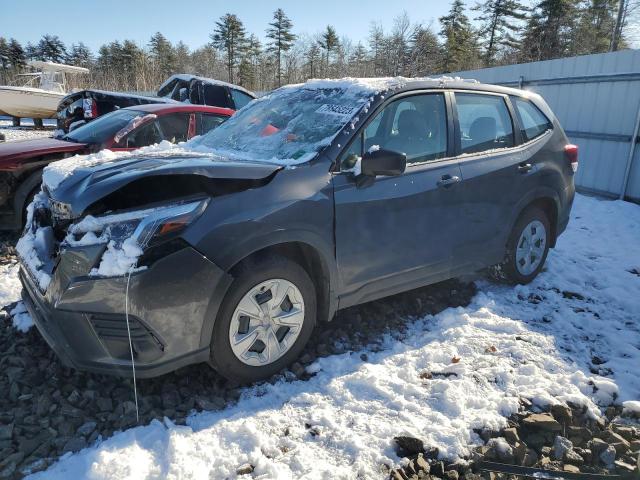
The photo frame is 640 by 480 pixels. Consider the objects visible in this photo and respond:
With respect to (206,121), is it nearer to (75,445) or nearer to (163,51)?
(75,445)

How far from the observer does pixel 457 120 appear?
3803mm

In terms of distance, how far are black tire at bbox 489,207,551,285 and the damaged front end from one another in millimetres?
2954

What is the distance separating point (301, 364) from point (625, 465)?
6.14ft

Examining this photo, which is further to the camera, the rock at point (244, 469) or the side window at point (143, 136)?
the side window at point (143, 136)

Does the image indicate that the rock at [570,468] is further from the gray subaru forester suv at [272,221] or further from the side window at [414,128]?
the side window at [414,128]

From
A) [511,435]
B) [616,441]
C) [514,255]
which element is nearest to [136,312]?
[511,435]

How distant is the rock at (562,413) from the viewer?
8.93 feet

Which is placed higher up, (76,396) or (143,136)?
(143,136)

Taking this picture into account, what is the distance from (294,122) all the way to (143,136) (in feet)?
11.0

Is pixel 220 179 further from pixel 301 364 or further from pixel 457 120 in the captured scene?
pixel 457 120

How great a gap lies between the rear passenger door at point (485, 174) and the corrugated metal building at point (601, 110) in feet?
16.7

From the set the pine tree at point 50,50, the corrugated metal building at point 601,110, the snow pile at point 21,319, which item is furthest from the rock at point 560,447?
the pine tree at point 50,50

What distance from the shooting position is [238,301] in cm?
266

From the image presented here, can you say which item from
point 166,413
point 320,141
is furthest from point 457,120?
point 166,413
